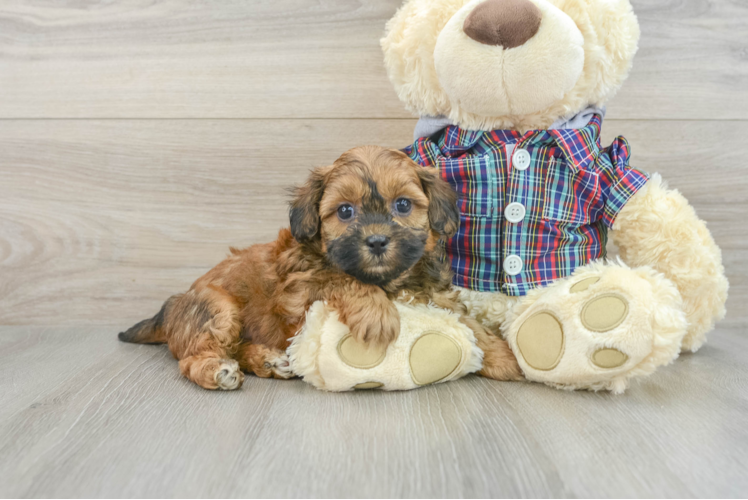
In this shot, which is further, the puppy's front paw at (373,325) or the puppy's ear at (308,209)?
the puppy's ear at (308,209)

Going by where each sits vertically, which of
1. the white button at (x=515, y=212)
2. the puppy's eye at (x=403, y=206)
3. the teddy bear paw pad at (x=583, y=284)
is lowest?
the teddy bear paw pad at (x=583, y=284)

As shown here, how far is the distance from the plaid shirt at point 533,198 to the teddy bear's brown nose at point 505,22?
322 millimetres

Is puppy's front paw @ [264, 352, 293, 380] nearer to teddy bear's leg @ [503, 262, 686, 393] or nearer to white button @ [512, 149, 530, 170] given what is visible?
teddy bear's leg @ [503, 262, 686, 393]

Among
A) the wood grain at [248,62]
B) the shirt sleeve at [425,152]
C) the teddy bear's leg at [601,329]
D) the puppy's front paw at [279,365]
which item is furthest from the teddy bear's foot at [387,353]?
the wood grain at [248,62]

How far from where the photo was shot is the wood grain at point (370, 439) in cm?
105

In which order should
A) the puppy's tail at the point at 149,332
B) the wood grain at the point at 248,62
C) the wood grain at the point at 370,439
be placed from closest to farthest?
the wood grain at the point at 370,439 → the puppy's tail at the point at 149,332 → the wood grain at the point at 248,62

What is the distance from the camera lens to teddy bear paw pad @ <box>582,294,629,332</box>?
4.64 ft

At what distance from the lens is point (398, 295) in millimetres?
1648

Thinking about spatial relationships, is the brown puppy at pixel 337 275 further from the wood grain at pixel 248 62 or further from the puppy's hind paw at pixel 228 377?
the wood grain at pixel 248 62

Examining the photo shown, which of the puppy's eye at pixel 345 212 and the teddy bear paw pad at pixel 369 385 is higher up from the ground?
the puppy's eye at pixel 345 212

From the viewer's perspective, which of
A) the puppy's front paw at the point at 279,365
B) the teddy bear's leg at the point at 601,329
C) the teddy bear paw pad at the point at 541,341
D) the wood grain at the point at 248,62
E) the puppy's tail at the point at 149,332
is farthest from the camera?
the wood grain at the point at 248,62

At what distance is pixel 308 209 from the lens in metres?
1.59

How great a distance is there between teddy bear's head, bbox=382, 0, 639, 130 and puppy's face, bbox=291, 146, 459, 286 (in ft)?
1.01

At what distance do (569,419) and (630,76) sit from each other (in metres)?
1.66
